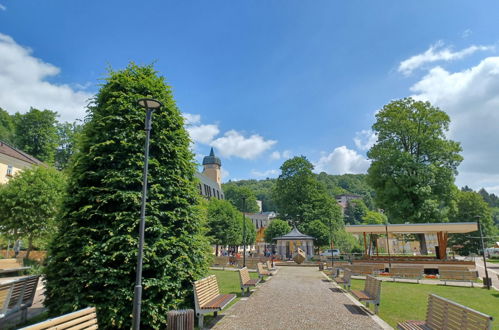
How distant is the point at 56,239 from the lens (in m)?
7.04

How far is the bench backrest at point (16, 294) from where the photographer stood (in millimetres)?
6402

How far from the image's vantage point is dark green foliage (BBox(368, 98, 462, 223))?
27312 mm

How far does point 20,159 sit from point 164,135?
32.9m

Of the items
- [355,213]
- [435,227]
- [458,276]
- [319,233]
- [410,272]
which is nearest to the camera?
[458,276]

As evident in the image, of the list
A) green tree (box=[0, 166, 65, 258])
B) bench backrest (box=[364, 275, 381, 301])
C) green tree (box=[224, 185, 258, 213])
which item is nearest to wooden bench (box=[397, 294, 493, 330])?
bench backrest (box=[364, 275, 381, 301])

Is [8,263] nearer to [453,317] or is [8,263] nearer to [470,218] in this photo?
[453,317]

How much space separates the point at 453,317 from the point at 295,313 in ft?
14.2

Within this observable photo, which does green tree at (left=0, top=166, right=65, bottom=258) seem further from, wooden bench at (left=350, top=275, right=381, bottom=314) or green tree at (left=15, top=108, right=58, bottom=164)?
green tree at (left=15, top=108, right=58, bottom=164)

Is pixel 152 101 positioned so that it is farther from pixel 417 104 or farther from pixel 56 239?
pixel 417 104

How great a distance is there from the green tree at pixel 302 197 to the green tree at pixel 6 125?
46.1 meters

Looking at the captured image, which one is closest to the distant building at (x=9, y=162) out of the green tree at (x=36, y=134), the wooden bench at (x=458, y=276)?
the green tree at (x=36, y=134)

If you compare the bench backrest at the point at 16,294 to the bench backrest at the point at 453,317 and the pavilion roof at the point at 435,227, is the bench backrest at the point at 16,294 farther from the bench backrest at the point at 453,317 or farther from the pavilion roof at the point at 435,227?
the pavilion roof at the point at 435,227

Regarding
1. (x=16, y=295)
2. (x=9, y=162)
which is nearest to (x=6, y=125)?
(x=9, y=162)

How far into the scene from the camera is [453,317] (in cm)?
483
